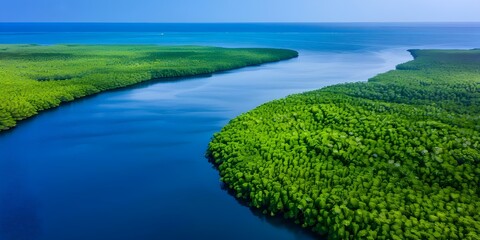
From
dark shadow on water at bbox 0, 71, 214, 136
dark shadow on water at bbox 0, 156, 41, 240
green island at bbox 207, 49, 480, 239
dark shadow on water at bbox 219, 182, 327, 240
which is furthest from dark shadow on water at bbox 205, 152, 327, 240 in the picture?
dark shadow on water at bbox 0, 71, 214, 136

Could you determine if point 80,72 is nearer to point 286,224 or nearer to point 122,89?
point 122,89

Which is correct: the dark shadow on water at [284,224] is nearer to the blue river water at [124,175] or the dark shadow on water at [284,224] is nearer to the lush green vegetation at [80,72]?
the blue river water at [124,175]

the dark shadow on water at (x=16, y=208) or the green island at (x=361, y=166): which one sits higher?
the green island at (x=361, y=166)

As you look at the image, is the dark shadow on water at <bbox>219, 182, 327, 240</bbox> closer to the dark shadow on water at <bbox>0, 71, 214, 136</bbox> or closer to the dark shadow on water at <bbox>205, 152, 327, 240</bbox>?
the dark shadow on water at <bbox>205, 152, 327, 240</bbox>

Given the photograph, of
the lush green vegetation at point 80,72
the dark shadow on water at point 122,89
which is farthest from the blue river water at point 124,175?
the lush green vegetation at point 80,72

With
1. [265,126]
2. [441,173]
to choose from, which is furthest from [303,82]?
[441,173]

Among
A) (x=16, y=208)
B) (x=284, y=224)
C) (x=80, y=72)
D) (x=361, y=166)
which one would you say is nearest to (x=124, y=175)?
(x=16, y=208)
